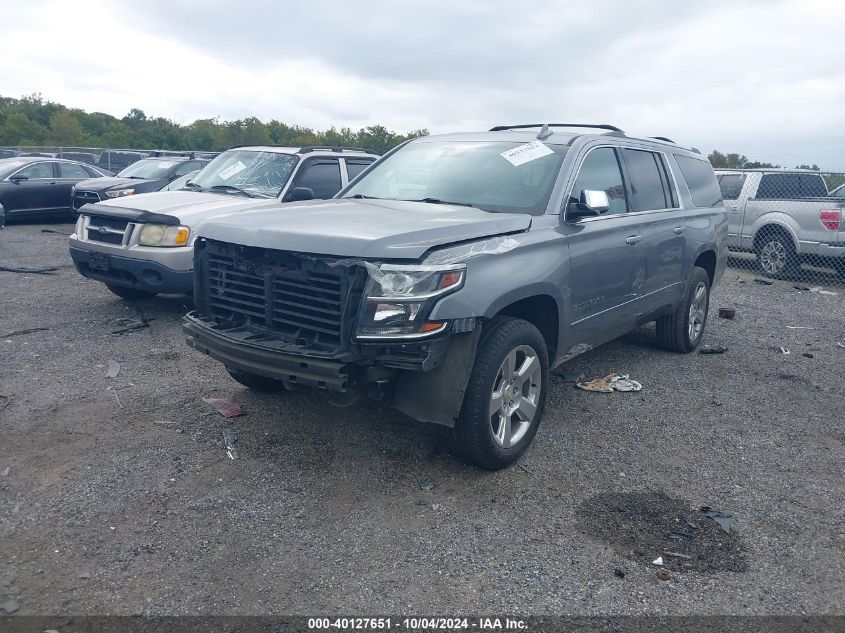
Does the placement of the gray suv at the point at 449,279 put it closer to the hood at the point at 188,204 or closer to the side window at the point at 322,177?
the hood at the point at 188,204

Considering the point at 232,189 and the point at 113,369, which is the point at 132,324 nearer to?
the point at 113,369

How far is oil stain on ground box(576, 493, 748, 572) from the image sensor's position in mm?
3314

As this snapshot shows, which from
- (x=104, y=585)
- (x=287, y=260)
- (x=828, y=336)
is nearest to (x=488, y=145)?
(x=287, y=260)

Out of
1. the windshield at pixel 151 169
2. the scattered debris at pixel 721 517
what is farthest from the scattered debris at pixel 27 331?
the windshield at pixel 151 169

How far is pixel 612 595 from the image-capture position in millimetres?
3014

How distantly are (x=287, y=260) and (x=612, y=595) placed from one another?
2289mm

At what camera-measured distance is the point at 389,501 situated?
374cm

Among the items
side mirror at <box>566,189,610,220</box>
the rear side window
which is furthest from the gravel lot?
the rear side window

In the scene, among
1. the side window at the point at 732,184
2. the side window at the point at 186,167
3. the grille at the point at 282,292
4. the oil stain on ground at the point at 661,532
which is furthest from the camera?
the side window at the point at 186,167

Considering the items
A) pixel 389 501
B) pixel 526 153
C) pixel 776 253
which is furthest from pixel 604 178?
pixel 776 253

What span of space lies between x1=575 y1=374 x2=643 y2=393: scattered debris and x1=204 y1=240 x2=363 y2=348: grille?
282 cm

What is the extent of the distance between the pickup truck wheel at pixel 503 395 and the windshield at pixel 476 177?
917mm

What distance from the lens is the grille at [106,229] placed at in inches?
273

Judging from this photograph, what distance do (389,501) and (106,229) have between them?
4790 mm
